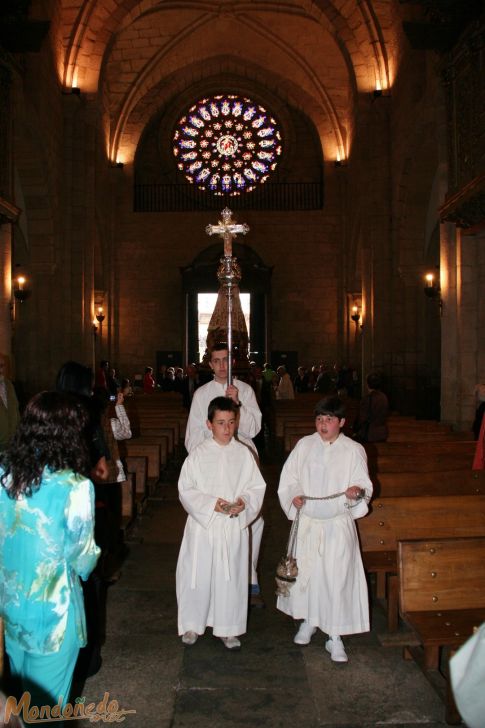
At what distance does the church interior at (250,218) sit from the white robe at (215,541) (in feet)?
0.84

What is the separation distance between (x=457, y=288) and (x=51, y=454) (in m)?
9.34

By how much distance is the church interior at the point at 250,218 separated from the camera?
4.55m

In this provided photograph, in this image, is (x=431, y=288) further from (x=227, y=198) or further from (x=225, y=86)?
(x=225, y=86)

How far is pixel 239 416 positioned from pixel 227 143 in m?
22.8

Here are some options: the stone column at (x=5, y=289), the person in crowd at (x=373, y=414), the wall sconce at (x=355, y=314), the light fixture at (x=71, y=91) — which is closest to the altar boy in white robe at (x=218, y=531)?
the person in crowd at (x=373, y=414)

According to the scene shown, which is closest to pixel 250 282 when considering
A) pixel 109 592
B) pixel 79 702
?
pixel 109 592

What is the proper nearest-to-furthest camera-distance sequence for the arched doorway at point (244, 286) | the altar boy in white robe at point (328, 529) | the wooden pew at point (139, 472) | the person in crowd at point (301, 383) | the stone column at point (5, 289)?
the altar boy in white robe at point (328, 529), the wooden pew at point (139, 472), the stone column at point (5, 289), the person in crowd at point (301, 383), the arched doorway at point (244, 286)

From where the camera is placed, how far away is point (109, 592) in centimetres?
575

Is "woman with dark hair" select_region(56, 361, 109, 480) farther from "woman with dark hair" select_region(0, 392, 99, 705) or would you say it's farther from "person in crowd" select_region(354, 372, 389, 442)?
"person in crowd" select_region(354, 372, 389, 442)

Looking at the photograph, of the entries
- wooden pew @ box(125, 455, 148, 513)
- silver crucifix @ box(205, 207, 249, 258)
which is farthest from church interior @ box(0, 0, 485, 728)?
silver crucifix @ box(205, 207, 249, 258)

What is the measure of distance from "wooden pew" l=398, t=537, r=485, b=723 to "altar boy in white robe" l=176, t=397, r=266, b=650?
3.46ft

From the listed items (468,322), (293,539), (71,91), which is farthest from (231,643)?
(71,91)

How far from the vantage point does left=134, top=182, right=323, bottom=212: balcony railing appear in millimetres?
25656

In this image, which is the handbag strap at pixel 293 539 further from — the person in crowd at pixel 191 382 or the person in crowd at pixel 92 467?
the person in crowd at pixel 191 382
